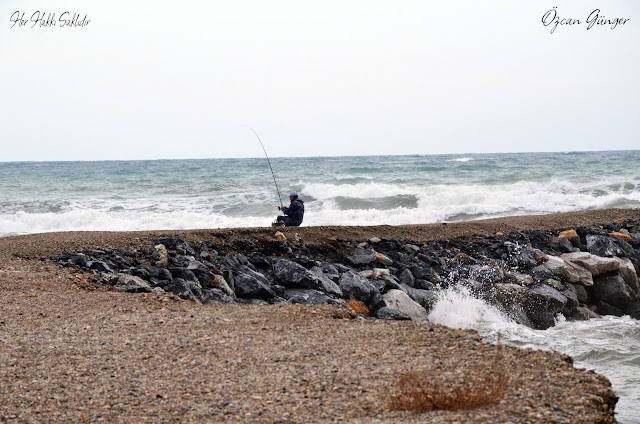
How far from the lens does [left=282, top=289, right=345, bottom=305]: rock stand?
7945 millimetres

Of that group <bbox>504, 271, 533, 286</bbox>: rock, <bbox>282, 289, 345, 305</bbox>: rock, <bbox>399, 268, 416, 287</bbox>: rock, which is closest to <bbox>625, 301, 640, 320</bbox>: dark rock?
<bbox>504, 271, 533, 286</bbox>: rock

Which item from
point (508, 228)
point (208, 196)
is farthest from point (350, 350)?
point (208, 196)

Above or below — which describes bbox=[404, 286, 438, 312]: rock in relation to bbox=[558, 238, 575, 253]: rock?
below

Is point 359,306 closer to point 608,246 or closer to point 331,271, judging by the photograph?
point 331,271

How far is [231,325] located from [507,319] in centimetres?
483

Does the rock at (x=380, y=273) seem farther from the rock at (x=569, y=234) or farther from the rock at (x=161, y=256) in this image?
the rock at (x=569, y=234)

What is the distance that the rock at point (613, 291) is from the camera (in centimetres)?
1038

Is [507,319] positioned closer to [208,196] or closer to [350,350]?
[350,350]

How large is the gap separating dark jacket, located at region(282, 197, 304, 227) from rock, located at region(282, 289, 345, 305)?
4570 millimetres

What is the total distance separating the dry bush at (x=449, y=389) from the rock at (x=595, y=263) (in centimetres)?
735

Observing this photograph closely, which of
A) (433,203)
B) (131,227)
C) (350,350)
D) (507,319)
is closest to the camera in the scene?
(350,350)

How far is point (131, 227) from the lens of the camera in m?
19.2

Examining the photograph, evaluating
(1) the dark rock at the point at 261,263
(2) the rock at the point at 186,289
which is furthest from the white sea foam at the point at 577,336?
(2) the rock at the point at 186,289

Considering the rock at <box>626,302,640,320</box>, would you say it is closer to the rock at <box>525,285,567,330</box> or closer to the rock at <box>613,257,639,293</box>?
the rock at <box>613,257,639,293</box>
